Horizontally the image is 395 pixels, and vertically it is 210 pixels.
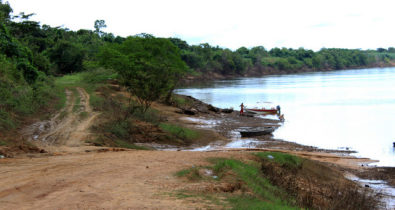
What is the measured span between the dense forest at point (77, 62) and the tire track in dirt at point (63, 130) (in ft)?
4.24

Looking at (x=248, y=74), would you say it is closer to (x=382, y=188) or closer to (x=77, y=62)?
(x=77, y=62)

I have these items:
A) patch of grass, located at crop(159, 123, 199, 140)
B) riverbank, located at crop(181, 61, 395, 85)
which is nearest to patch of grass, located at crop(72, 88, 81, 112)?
patch of grass, located at crop(159, 123, 199, 140)

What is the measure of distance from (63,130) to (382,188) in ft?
49.3

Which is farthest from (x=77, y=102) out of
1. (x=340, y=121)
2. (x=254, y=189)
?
(x=340, y=121)

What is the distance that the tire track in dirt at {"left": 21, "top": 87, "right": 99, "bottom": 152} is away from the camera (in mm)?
16500

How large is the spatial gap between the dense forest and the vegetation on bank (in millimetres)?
11023

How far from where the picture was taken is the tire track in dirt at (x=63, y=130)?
54.1 feet

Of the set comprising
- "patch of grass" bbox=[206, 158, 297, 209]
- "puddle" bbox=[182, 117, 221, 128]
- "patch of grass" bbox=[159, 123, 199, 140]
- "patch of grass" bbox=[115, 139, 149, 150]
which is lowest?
"puddle" bbox=[182, 117, 221, 128]

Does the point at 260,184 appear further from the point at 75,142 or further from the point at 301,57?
the point at 301,57

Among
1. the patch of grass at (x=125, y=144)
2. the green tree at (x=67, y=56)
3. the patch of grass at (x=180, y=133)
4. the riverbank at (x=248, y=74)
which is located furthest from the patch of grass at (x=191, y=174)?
the riverbank at (x=248, y=74)

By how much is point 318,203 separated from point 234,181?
2.54 metres

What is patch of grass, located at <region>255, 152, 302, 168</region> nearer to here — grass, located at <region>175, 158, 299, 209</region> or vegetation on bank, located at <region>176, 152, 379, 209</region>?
vegetation on bank, located at <region>176, 152, 379, 209</region>

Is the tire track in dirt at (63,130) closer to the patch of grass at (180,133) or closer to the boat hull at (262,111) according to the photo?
the patch of grass at (180,133)

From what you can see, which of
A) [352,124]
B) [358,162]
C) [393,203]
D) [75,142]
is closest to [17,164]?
[75,142]
